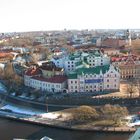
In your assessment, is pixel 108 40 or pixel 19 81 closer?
pixel 19 81

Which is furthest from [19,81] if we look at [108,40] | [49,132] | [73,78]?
[108,40]

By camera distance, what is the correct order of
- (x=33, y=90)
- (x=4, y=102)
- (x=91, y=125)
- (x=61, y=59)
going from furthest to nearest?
(x=61, y=59), (x=33, y=90), (x=4, y=102), (x=91, y=125)

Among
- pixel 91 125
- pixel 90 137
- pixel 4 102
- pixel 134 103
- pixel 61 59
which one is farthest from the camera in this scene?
pixel 61 59

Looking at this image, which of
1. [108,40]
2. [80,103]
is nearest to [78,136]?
[80,103]

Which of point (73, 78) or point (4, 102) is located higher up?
point (73, 78)

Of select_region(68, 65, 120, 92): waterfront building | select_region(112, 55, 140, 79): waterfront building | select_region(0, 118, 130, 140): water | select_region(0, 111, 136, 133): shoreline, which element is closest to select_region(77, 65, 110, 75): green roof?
select_region(68, 65, 120, 92): waterfront building

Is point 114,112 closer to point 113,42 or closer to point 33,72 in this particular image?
point 33,72

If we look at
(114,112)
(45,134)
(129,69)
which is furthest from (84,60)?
(45,134)

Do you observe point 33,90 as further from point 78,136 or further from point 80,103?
point 78,136
